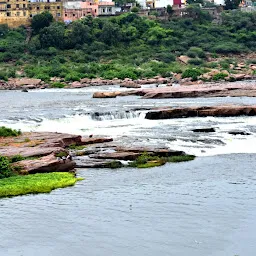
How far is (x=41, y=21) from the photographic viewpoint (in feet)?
307

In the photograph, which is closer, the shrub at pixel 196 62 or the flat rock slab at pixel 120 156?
the flat rock slab at pixel 120 156

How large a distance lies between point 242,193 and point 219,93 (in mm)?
28372

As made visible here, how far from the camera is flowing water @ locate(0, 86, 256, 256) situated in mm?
18156


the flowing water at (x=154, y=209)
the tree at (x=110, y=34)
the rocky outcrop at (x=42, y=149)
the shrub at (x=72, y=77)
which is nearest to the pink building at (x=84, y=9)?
the tree at (x=110, y=34)

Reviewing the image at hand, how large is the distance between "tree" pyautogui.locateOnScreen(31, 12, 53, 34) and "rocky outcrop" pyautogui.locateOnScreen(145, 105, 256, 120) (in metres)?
55.4

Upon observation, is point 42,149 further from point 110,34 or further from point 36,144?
point 110,34

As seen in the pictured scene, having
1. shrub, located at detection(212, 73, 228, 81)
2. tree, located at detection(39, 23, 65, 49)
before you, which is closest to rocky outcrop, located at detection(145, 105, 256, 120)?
shrub, located at detection(212, 73, 228, 81)

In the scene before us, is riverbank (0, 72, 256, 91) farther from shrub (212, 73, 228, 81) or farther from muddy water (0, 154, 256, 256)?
muddy water (0, 154, 256, 256)

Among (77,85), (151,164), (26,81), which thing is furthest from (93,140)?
(26,81)

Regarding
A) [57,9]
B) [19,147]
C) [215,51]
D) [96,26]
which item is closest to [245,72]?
[215,51]

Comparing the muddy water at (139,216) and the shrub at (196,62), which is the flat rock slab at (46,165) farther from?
the shrub at (196,62)

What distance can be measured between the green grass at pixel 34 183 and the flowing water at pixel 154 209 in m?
0.36

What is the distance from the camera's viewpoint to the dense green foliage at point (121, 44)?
7781cm

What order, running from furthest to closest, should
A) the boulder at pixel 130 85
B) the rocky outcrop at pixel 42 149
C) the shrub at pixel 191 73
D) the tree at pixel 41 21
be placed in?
1. the tree at pixel 41 21
2. the shrub at pixel 191 73
3. the boulder at pixel 130 85
4. the rocky outcrop at pixel 42 149
